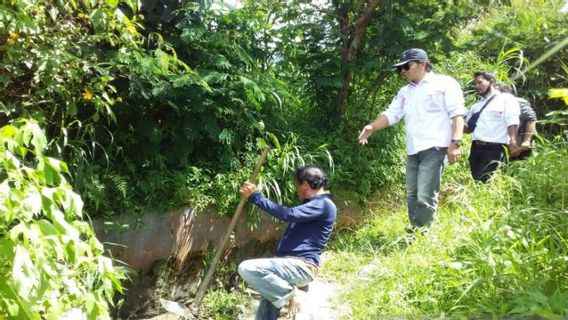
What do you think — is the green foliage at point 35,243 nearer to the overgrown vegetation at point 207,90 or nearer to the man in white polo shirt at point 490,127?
the overgrown vegetation at point 207,90

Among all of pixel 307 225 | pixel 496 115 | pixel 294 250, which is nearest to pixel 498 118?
pixel 496 115

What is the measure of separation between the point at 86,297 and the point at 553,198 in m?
3.02

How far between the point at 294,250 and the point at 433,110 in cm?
167

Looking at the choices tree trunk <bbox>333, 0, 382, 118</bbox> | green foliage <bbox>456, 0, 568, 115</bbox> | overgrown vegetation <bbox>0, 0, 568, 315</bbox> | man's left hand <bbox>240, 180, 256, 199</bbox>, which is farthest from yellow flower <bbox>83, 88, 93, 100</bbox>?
green foliage <bbox>456, 0, 568, 115</bbox>

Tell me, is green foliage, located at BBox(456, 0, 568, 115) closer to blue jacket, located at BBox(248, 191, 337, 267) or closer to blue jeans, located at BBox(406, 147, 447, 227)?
blue jeans, located at BBox(406, 147, 447, 227)

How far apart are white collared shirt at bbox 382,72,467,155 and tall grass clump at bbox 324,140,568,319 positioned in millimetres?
499

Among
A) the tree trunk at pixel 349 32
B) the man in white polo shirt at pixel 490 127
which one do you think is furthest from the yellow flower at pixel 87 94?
the man in white polo shirt at pixel 490 127

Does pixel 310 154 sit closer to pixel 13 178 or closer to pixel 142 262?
pixel 142 262

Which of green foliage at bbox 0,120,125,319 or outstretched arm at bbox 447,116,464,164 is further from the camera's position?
outstretched arm at bbox 447,116,464,164

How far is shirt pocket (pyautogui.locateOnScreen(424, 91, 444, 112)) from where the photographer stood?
13.5 feet

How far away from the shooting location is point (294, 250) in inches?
134

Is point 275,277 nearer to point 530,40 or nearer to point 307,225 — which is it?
point 307,225

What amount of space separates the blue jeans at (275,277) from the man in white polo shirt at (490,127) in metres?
2.17

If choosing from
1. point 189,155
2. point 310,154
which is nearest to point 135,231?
point 189,155
